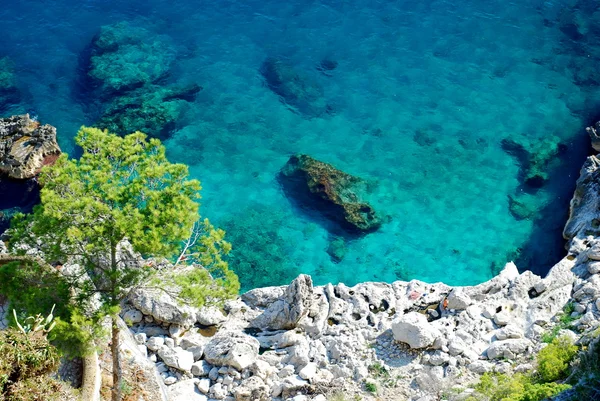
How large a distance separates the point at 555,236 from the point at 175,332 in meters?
19.5

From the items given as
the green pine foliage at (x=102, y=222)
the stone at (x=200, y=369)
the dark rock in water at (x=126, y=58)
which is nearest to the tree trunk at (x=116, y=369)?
the green pine foliage at (x=102, y=222)

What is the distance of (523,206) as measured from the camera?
124 feet

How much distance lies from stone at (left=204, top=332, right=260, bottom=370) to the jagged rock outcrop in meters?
17.7

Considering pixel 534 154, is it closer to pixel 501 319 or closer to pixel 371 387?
pixel 501 319

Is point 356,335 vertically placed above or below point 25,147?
above

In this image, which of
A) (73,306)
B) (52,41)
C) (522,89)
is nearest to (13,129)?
(52,41)

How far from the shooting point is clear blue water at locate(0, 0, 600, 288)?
36.1 metres

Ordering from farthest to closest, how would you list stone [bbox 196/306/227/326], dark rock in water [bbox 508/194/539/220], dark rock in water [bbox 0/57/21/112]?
dark rock in water [bbox 0/57/21/112] < dark rock in water [bbox 508/194/539/220] < stone [bbox 196/306/227/326]

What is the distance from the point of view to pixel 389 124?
43188mm

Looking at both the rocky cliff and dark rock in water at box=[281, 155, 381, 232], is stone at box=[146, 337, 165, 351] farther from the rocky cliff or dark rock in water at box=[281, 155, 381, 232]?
dark rock in water at box=[281, 155, 381, 232]

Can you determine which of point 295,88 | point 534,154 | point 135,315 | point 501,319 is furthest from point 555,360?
point 295,88

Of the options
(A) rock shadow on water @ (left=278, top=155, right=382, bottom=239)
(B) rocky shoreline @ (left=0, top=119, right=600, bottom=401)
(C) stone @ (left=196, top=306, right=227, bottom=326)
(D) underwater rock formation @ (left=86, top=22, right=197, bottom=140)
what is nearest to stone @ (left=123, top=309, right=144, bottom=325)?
(B) rocky shoreline @ (left=0, top=119, right=600, bottom=401)

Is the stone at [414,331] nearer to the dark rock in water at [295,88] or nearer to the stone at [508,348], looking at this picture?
the stone at [508,348]

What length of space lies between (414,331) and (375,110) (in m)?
21.4
